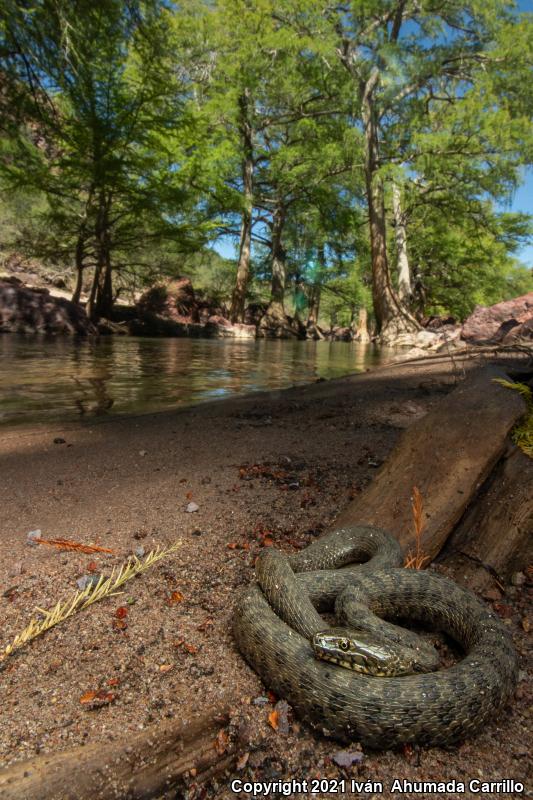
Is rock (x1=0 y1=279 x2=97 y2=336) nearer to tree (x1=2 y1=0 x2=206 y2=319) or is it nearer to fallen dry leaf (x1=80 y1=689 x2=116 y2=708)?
tree (x1=2 y1=0 x2=206 y2=319)

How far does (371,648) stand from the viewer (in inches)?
70.1

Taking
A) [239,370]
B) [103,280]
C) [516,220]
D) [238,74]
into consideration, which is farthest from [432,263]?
[239,370]

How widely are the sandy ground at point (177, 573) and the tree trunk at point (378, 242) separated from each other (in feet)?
64.9

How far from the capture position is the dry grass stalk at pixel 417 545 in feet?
7.86

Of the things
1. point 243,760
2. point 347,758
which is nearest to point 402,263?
point 347,758

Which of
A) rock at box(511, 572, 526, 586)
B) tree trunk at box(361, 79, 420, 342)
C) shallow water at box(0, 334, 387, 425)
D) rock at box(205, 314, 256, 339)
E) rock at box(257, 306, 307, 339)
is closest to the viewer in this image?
rock at box(511, 572, 526, 586)

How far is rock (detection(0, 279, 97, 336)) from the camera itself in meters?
20.4

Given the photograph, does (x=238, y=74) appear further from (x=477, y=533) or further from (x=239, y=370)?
(x=477, y=533)

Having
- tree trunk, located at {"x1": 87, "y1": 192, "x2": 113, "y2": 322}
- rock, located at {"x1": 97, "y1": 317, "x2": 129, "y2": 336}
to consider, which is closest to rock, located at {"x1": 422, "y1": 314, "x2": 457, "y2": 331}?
rock, located at {"x1": 97, "y1": 317, "x2": 129, "y2": 336}

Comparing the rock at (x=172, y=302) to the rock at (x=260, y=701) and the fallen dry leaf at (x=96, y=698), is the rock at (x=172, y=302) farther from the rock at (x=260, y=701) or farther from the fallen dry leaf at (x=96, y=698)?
the rock at (x=260, y=701)

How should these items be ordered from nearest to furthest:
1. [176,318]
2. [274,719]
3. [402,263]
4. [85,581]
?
[274,719], [85,581], [402,263], [176,318]

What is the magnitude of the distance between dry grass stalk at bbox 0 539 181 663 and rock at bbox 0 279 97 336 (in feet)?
66.2

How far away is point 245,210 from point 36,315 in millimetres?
17752

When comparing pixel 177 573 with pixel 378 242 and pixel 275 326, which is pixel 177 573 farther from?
pixel 275 326
